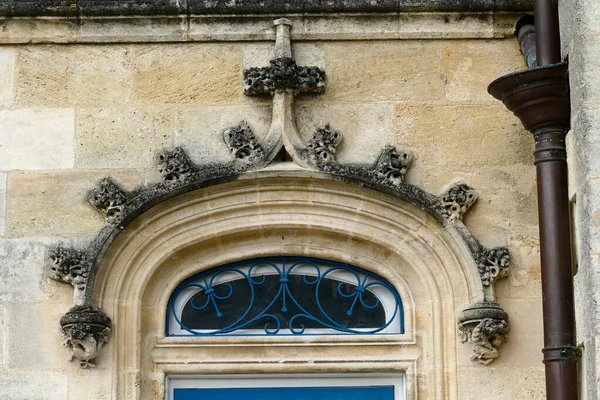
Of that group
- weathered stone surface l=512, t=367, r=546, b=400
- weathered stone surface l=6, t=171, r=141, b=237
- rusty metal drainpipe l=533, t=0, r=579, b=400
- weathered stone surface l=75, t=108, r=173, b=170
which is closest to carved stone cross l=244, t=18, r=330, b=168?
weathered stone surface l=75, t=108, r=173, b=170

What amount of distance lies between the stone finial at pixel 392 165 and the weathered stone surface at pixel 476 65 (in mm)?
491

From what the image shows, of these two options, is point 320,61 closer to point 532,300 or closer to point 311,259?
A: point 311,259

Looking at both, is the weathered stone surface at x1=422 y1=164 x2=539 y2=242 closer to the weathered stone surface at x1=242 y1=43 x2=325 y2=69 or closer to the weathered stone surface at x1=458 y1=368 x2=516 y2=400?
the weathered stone surface at x1=458 y1=368 x2=516 y2=400

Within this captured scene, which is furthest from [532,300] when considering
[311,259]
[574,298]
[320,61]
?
[320,61]

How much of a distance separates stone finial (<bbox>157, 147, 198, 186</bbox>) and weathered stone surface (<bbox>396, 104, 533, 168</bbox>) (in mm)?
1242

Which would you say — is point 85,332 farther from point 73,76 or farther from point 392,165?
point 392,165

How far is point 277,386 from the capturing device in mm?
7762

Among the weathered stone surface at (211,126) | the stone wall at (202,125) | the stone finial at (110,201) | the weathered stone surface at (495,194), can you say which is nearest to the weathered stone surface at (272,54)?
the stone wall at (202,125)

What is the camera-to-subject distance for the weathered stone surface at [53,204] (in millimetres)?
7770

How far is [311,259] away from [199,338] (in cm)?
81

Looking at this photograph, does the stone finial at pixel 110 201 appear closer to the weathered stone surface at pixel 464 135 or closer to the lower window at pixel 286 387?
the lower window at pixel 286 387

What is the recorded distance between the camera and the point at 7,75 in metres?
8.04

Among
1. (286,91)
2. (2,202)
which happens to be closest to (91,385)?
(2,202)

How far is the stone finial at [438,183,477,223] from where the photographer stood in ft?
25.1
